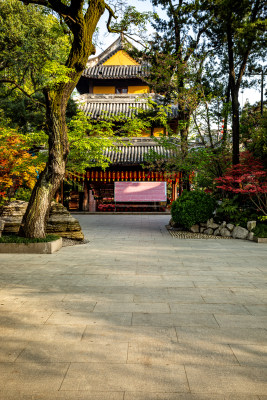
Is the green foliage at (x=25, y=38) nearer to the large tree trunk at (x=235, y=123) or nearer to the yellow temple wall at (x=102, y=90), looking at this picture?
the yellow temple wall at (x=102, y=90)

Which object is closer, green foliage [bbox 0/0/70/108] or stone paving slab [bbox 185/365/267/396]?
stone paving slab [bbox 185/365/267/396]

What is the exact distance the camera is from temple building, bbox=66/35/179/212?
69.4 feet

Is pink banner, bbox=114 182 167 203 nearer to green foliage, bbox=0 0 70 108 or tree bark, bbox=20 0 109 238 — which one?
green foliage, bbox=0 0 70 108

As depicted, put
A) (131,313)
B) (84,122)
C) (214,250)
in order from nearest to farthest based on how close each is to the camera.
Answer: (131,313) < (214,250) < (84,122)

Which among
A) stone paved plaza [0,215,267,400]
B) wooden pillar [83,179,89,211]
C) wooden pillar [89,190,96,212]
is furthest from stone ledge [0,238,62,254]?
wooden pillar [89,190,96,212]

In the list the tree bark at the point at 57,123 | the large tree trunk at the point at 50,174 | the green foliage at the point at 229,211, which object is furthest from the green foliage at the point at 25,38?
the green foliage at the point at 229,211

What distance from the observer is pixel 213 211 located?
10984 millimetres

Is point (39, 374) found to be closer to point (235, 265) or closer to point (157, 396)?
point (157, 396)

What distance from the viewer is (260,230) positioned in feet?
31.1

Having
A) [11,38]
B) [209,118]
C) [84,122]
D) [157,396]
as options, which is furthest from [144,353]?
[11,38]

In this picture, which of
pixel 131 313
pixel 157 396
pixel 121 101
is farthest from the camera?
pixel 121 101

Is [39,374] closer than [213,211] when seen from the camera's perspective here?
Yes

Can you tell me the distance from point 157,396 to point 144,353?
0.59 meters

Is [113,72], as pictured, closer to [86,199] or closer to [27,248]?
[86,199]
